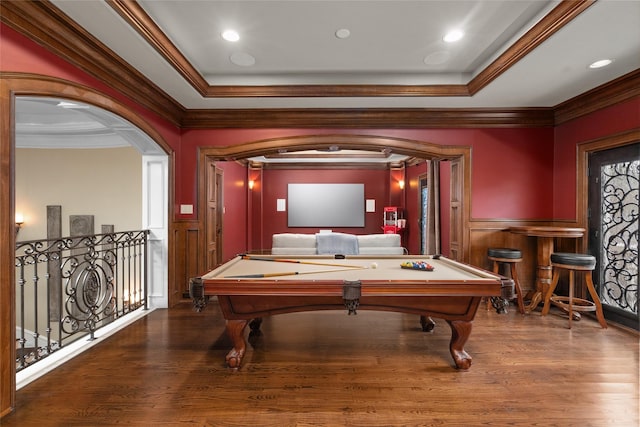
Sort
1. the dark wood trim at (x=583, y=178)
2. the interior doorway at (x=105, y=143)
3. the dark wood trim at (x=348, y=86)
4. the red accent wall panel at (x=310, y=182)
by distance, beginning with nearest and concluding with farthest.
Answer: the dark wood trim at (x=348, y=86), the interior doorway at (x=105, y=143), the dark wood trim at (x=583, y=178), the red accent wall panel at (x=310, y=182)

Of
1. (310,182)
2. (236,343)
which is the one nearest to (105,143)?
(310,182)

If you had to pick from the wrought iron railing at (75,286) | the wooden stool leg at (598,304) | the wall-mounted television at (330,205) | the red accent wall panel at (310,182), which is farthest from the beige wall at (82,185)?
the wooden stool leg at (598,304)

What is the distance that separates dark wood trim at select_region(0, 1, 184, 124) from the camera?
80.1 inches

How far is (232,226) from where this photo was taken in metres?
7.18

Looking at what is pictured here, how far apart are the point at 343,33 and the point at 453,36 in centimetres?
98

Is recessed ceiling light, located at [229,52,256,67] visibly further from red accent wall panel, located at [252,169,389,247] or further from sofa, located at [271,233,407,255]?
red accent wall panel, located at [252,169,389,247]

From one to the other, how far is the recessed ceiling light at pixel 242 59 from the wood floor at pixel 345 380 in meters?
2.79

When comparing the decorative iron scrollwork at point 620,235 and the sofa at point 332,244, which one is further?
the sofa at point 332,244

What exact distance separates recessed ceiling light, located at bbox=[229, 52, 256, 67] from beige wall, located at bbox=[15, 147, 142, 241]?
3331 millimetres

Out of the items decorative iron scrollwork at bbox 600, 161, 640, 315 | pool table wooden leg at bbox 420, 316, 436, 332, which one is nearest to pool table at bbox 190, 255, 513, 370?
pool table wooden leg at bbox 420, 316, 436, 332

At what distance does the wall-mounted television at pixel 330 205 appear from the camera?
345 inches

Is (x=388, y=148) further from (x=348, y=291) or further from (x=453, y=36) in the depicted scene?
(x=348, y=291)

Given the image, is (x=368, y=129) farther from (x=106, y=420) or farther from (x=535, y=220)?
(x=106, y=420)

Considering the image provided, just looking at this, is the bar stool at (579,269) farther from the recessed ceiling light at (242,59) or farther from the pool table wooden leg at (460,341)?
the recessed ceiling light at (242,59)
